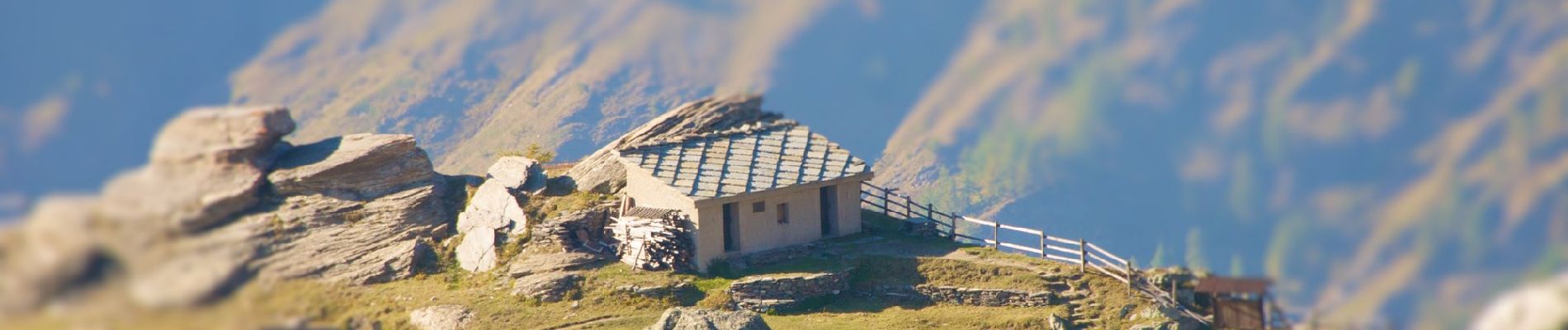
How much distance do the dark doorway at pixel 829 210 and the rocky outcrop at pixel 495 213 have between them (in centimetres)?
863

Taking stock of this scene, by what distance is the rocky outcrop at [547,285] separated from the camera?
43.6 metres

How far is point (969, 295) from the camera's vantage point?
43312 millimetres

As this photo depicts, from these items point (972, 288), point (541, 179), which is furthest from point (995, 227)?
point (541, 179)

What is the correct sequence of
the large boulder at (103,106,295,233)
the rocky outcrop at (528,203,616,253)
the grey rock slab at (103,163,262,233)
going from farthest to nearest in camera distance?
the rocky outcrop at (528,203,616,253), the large boulder at (103,106,295,233), the grey rock slab at (103,163,262,233)

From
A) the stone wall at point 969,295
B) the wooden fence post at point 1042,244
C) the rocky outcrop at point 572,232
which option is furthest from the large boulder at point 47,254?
the wooden fence post at point 1042,244

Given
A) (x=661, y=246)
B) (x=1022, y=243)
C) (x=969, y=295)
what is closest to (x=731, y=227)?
(x=661, y=246)

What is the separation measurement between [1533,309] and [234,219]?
66.0ft

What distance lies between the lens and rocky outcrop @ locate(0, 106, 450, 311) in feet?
69.3

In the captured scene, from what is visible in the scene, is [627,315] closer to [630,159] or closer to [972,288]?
[630,159]

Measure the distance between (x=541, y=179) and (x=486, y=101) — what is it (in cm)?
2571

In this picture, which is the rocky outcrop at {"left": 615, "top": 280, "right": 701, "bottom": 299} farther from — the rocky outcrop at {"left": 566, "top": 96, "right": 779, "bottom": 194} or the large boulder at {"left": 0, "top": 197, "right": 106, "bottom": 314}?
the large boulder at {"left": 0, "top": 197, "right": 106, "bottom": 314}

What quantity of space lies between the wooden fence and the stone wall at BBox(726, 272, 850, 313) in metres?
5.04

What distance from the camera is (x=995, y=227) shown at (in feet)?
150

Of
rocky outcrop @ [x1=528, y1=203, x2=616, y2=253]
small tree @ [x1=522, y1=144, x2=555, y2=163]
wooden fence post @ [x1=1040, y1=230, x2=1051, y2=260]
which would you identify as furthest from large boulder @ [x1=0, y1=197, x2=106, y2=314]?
small tree @ [x1=522, y1=144, x2=555, y2=163]
